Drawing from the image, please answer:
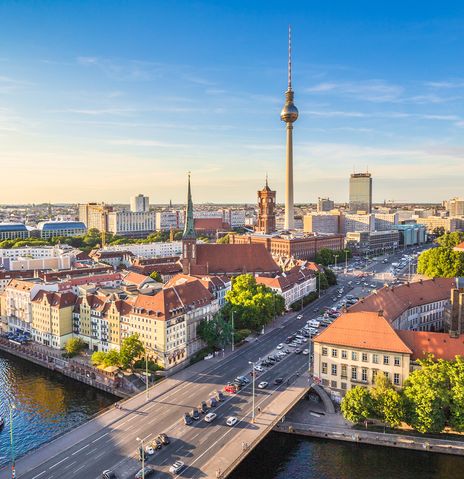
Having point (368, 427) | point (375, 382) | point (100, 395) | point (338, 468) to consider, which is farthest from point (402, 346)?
point (100, 395)

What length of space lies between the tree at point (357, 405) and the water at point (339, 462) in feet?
11.0

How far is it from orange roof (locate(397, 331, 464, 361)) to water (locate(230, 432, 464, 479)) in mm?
12203

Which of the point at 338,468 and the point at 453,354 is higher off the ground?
the point at 453,354

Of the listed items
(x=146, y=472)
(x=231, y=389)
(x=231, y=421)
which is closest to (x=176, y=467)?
(x=146, y=472)

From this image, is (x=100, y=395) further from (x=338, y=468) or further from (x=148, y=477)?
(x=338, y=468)

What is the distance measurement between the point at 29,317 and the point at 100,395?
120 ft

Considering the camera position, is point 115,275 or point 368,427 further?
point 115,275

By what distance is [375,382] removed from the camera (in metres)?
62.6

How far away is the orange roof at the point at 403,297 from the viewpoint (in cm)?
7612

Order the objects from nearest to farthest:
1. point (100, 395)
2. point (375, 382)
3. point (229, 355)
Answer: point (375, 382)
point (100, 395)
point (229, 355)

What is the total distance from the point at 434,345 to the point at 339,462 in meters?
20.3

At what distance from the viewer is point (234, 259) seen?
146625 mm

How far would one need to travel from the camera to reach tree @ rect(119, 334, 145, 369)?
77.2 metres

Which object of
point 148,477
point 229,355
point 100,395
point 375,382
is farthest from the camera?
point 229,355
